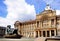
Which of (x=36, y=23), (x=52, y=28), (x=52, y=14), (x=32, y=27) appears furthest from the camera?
(x=32, y=27)

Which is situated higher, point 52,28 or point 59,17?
point 59,17

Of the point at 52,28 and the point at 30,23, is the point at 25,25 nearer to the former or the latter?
the point at 30,23

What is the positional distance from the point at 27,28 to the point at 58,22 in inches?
633

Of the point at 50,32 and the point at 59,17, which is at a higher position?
the point at 59,17

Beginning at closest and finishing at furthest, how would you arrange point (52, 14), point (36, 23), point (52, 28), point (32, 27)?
point (52, 28), point (52, 14), point (36, 23), point (32, 27)

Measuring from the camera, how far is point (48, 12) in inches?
1885

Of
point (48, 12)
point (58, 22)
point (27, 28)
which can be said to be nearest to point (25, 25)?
point (27, 28)

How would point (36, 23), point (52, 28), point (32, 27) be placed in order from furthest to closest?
1. point (32, 27)
2. point (36, 23)
3. point (52, 28)

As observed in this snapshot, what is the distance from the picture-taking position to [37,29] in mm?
47938

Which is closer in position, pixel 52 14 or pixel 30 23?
pixel 52 14

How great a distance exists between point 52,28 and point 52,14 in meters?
4.98

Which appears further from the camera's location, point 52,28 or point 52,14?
point 52,14

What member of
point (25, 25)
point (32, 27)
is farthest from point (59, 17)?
point (25, 25)

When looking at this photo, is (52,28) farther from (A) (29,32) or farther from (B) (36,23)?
(A) (29,32)
